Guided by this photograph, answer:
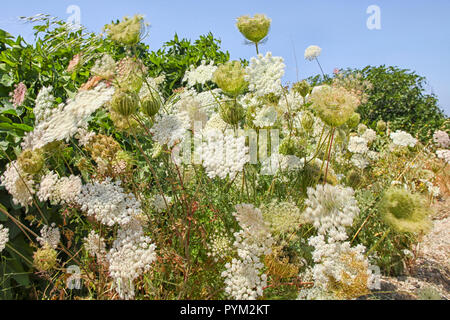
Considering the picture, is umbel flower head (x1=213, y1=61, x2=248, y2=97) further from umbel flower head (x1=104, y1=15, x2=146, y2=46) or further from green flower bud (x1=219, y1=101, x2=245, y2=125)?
umbel flower head (x1=104, y1=15, x2=146, y2=46)

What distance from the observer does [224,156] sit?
4.12ft

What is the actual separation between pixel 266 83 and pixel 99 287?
111cm

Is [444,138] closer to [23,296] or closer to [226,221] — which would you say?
[226,221]

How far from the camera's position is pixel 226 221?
1730 millimetres

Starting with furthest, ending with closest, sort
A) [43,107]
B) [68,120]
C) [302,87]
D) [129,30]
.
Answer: [302,87], [43,107], [129,30], [68,120]

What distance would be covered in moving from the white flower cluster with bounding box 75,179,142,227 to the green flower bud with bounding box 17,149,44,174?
0.66ft

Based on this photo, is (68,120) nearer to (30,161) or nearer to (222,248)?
(30,161)

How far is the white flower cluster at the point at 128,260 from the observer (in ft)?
4.00

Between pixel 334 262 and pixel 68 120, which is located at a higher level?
pixel 68 120

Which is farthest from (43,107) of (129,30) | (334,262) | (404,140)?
(404,140)

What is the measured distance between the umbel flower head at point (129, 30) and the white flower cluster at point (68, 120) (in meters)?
0.20

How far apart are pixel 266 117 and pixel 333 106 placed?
47 centimetres

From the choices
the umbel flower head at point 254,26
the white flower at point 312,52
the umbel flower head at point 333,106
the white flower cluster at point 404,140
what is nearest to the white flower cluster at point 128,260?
the umbel flower head at point 333,106

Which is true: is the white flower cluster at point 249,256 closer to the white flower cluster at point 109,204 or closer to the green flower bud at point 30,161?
the white flower cluster at point 109,204
